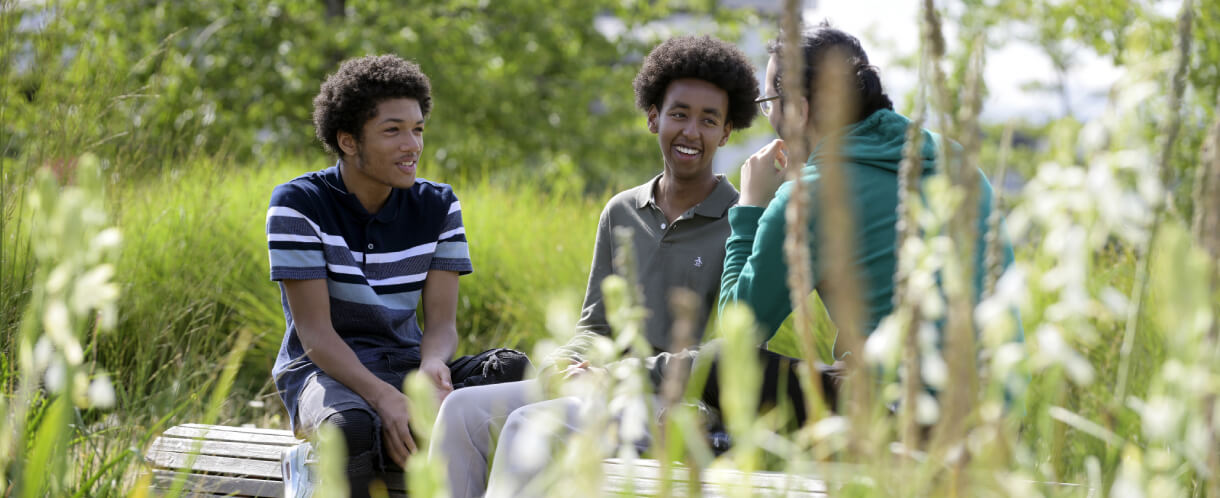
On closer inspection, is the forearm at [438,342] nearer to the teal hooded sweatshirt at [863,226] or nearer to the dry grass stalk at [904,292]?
the teal hooded sweatshirt at [863,226]

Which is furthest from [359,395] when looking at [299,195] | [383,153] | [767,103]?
[767,103]

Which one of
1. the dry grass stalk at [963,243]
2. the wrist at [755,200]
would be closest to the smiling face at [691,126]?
the wrist at [755,200]

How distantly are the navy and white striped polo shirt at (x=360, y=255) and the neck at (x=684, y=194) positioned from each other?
0.67 meters

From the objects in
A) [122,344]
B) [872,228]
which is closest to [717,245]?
[872,228]

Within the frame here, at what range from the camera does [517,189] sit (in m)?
8.09

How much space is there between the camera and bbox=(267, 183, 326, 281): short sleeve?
290cm

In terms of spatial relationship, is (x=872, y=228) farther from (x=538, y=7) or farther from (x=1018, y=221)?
(x=538, y=7)

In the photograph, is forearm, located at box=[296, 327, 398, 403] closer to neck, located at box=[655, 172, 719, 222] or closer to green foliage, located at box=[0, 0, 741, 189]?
neck, located at box=[655, 172, 719, 222]

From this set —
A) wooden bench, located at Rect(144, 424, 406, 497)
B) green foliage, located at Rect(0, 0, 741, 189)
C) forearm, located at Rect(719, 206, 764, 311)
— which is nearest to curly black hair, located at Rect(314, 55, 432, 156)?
wooden bench, located at Rect(144, 424, 406, 497)

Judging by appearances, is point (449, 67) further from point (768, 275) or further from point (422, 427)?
point (422, 427)

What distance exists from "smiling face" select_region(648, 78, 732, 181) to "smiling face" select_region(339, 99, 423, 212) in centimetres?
77

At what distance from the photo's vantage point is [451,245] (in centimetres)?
334

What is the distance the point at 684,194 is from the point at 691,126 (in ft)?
0.70

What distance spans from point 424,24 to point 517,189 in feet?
18.1
